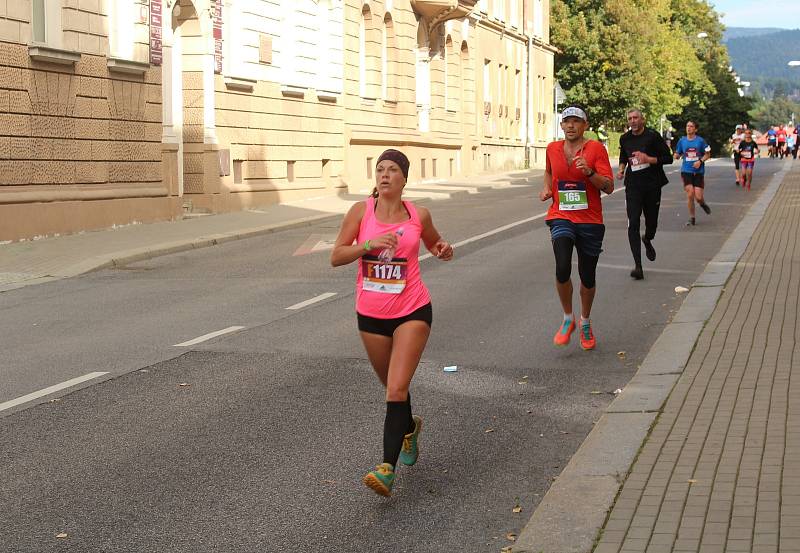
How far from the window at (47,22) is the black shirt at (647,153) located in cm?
1005

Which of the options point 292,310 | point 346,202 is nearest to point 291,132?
point 346,202

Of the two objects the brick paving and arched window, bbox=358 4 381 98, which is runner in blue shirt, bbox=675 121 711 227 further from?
arched window, bbox=358 4 381 98

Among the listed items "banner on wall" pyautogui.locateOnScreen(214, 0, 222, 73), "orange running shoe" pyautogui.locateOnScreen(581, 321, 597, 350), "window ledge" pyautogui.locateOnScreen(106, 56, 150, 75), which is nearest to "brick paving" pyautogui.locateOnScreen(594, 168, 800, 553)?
"orange running shoe" pyautogui.locateOnScreen(581, 321, 597, 350)

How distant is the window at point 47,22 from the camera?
69.7 ft

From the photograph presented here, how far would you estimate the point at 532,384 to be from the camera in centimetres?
900

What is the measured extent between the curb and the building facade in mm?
12544

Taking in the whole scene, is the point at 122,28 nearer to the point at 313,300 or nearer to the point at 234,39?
the point at 234,39

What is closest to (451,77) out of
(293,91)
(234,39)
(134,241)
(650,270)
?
(293,91)

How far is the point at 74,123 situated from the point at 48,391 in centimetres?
1399

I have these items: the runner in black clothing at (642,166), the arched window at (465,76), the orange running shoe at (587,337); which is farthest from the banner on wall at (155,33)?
A: the arched window at (465,76)

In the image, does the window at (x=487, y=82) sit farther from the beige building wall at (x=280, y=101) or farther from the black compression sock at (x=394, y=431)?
the black compression sock at (x=394, y=431)

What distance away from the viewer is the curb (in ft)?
17.2

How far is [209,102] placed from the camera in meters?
27.4

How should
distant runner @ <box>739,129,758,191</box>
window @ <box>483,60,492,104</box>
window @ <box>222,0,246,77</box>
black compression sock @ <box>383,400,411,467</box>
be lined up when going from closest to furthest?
black compression sock @ <box>383,400,411,467</box> < window @ <box>222,0,246,77</box> < distant runner @ <box>739,129,758,191</box> < window @ <box>483,60,492,104</box>
